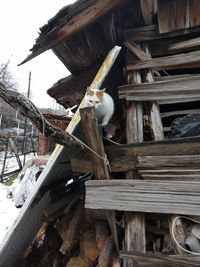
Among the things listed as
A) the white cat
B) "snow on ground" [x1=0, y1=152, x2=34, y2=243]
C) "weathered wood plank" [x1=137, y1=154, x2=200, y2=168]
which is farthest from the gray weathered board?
"snow on ground" [x1=0, y1=152, x2=34, y2=243]

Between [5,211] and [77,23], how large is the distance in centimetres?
840

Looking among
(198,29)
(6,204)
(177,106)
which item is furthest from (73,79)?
(6,204)

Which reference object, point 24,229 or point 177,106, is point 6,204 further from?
point 177,106

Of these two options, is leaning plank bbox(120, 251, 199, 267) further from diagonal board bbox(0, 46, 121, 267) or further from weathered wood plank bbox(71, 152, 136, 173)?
diagonal board bbox(0, 46, 121, 267)

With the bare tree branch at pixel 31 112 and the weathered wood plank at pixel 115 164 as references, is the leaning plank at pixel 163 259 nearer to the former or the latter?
the weathered wood plank at pixel 115 164

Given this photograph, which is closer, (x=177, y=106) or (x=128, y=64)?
(x=128, y=64)

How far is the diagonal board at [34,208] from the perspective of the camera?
3.64 m

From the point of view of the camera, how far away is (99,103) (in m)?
3.50

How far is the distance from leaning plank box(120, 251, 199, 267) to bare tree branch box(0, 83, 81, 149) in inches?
56.4

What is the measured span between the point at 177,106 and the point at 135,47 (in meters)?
1.48

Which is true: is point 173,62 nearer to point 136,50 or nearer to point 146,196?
point 136,50

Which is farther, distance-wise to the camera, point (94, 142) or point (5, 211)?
point (5, 211)

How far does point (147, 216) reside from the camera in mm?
3340

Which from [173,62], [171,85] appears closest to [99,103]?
[171,85]
